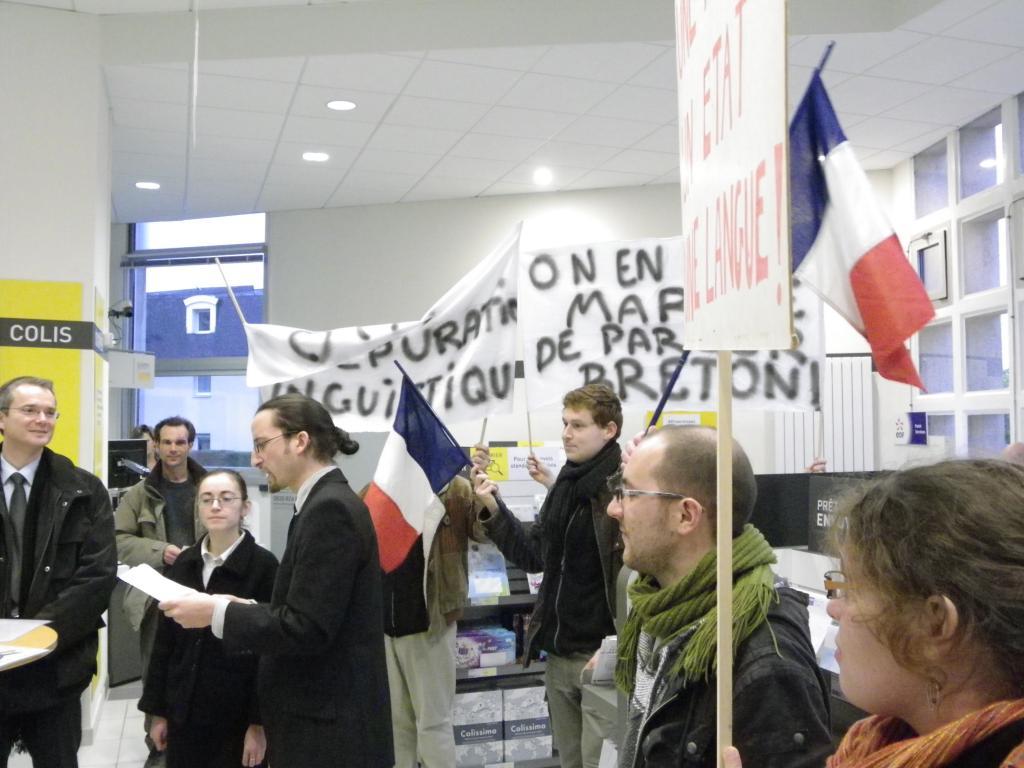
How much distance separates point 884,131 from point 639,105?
1.81 metres

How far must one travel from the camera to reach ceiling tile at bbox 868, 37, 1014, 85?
16.7 ft

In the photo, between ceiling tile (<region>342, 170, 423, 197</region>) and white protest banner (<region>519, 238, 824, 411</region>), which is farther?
ceiling tile (<region>342, 170, 423, 197</region>)

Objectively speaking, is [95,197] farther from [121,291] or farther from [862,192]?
[121,291]

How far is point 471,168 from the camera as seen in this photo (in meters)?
7.04

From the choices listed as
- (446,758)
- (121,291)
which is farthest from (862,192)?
(121,291)

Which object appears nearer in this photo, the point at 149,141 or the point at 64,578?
the point at 64,578

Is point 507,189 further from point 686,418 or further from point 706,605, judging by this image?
point 706,605

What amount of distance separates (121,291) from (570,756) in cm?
750

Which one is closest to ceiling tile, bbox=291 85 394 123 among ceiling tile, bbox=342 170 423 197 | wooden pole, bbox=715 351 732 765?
ceiling tile, bbox=342 170 423 197

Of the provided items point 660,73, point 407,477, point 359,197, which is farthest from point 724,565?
point 359,197

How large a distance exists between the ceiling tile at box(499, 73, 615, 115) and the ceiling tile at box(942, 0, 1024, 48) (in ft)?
5.86

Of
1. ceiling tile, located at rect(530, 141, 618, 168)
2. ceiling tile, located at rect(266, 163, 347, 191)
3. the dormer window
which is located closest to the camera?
ceiling tile, located at rect(530, 141, 618, 168)

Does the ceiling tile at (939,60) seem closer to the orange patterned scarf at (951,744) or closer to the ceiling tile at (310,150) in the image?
the ceiling tile at (310,150)

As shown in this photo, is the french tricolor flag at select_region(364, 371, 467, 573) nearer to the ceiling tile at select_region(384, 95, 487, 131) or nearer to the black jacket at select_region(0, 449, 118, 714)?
the black jacket at select_region(0, 449, 118, 714)
